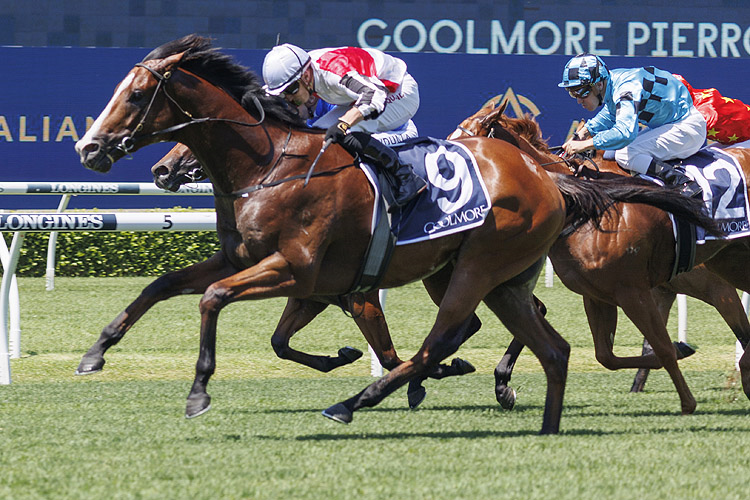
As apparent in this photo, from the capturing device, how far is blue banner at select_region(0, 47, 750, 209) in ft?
37.9

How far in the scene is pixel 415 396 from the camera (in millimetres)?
4996

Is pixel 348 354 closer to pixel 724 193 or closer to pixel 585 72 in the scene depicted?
pixel 585 72

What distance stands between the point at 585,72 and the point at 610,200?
27.0 inches

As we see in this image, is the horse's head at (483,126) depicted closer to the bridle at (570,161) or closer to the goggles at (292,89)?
the bridle at (570,161)

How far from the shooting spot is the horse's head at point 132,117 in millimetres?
3938

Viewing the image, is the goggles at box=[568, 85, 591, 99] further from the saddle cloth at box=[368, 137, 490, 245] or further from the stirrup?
the saddle cloth at box=[368, 137, 490, 245]

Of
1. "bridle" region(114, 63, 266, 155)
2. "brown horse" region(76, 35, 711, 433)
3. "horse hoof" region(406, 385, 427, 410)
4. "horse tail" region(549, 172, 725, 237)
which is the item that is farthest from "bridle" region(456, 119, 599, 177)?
"bridle" region(114, 63, 266, 155)

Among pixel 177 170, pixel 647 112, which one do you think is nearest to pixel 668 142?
pixel 647 112

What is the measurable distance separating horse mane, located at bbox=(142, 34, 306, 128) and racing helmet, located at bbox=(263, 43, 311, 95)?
71mm

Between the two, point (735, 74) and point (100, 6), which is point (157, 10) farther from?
point (735, 74)

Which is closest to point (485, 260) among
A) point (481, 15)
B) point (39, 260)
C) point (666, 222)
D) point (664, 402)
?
point (666, 222)

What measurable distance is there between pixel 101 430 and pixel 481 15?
1315 centimetres

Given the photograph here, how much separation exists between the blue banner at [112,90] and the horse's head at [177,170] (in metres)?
6.53

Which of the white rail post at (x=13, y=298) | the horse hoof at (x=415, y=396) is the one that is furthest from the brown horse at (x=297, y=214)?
the white rail post at (x=13, y=298)
